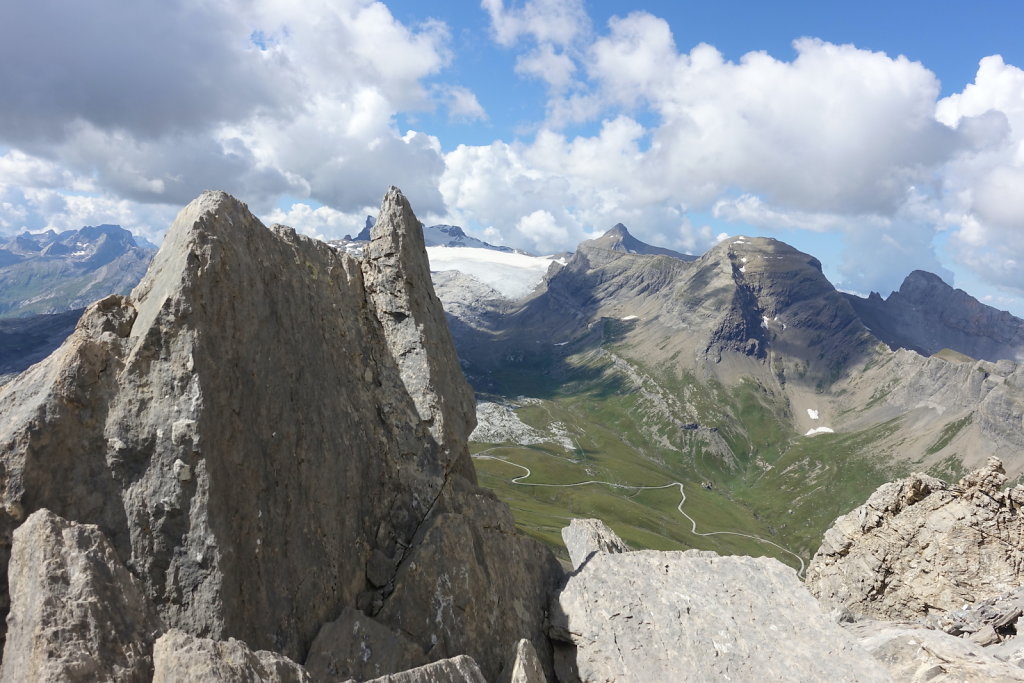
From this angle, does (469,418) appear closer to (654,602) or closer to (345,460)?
(345,460)

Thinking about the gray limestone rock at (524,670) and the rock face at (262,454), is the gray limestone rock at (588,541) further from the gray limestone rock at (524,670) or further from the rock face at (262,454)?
the gray limestone rock at (524,670)

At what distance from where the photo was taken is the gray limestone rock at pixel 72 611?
12.8 metres

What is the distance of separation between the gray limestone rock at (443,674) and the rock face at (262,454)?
4.99 metres

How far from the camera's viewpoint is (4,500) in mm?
15633

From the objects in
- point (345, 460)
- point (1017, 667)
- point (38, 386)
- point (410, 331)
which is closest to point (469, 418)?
point (410, 331)

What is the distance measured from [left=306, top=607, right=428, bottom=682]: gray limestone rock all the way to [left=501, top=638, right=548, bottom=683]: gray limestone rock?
10.9 ft

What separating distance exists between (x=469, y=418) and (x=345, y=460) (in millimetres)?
10188

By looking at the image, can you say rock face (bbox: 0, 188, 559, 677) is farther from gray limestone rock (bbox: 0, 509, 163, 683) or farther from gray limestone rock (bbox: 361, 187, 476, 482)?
gray limestone rock (bbox: 0, 509, 163, 683)

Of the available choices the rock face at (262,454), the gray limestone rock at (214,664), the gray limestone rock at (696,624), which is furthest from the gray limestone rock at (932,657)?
the gray limestone rock at (214,664)

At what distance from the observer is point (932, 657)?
21.9 meters

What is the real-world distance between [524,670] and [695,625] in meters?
10.3

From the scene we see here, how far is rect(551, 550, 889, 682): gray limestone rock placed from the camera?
77.3 ft

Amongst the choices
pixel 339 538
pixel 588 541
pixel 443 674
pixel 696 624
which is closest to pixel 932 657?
pixel 696 624

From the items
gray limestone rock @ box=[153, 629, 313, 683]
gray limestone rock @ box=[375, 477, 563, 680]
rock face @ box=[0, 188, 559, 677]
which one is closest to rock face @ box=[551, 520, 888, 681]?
gray limestone rock @ box=[375, 477, 563, 680]
